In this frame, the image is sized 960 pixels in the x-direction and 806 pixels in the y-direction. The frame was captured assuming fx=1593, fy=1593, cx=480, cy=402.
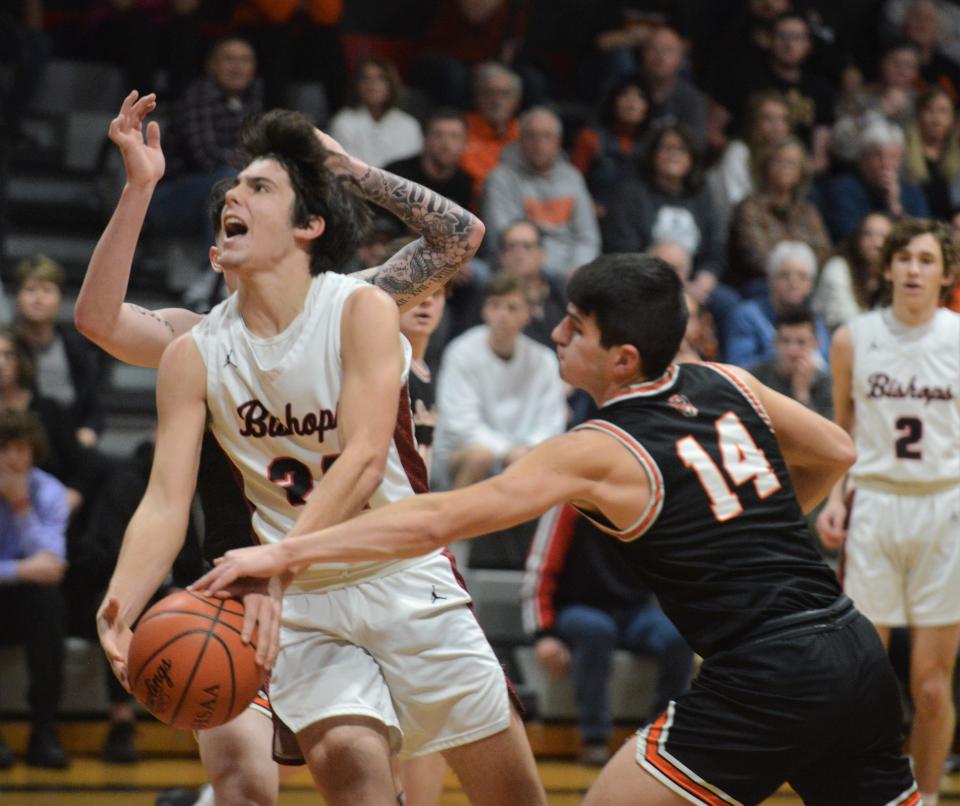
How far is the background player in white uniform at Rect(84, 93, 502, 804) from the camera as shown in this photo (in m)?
3.95

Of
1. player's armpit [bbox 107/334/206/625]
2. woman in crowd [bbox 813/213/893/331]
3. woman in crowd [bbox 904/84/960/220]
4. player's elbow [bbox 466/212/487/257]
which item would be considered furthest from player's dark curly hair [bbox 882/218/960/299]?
woman in crowd [bbox 904/84/960/220]

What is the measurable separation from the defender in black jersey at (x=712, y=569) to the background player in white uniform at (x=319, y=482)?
39cm

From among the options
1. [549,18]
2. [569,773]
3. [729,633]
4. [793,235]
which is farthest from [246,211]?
[549,18]

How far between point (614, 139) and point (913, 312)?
170 inches

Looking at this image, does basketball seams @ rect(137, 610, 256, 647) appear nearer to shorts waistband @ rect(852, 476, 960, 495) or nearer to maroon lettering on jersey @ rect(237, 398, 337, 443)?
maroon lettering on jersey @ rect(237, 398, 337, 443)

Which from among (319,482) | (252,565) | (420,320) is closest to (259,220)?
(319,482)

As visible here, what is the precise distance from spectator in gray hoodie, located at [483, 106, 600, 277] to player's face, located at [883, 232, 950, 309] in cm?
318

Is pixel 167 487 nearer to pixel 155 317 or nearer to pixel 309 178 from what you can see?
pixel 155 317

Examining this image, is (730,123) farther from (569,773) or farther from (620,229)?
(569,773)

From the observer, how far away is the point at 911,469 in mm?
6801

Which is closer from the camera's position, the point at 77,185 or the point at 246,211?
the point at 246,211

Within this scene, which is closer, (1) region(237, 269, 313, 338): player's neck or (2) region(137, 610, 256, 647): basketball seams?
(2) region(137, 610, 256, 647): basketball seams

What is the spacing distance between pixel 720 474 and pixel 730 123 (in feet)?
27.3

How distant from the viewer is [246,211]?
12.4ft
